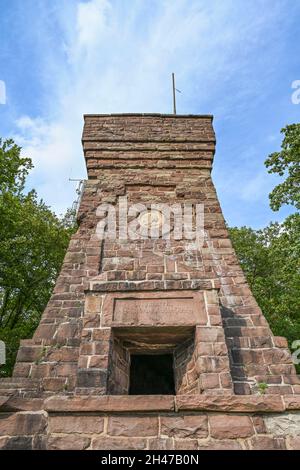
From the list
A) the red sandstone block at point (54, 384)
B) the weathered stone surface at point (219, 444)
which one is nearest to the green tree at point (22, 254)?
the red sandstone block at point (54, 384)

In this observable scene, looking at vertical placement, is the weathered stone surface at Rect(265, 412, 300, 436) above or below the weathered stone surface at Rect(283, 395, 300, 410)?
below

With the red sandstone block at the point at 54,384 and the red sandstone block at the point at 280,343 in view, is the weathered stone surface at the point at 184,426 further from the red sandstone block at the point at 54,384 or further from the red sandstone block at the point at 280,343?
the red sandstone block at the point at 280,343

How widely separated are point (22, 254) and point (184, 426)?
1040cm

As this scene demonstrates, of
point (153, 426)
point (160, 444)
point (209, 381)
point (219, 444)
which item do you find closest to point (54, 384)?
point (153, 426)

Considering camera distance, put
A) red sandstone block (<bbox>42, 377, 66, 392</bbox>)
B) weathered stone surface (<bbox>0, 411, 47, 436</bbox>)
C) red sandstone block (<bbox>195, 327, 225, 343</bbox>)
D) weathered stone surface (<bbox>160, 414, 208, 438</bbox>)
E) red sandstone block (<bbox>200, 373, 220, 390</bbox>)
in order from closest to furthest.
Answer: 1. weathered stone surface (<bbox>160, 414, 208, 438</bbox>)
2. weathered stone surface (<bbox>0, 411, 47, 436</bbox>)
3. red sandstone block (<bbox>200, 373, 220, 390</bbox>)
4. red sandstone block (<bbox>42, 377, 66, 392</bbox>)
5. red sandstone block (<bbox>195, 327, 225, 343</bbox>)

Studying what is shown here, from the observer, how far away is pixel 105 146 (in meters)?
7.75

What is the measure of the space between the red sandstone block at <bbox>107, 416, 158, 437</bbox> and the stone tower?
10mm

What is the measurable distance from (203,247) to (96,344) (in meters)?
2.71

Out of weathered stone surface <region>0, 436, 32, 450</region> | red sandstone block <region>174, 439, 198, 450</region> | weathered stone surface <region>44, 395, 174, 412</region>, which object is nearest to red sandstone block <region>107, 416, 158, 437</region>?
weathered stone surface <region>44, 395, 174, 412</region>

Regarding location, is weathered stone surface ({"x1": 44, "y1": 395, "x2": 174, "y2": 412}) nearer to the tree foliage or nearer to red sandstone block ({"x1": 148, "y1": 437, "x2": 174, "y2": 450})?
red sandstone block ({"x1": 148, "y1": 437, "x2": 174, "y2": 450})

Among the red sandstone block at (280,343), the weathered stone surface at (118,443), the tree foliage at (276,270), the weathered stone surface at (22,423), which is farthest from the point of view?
the tree foliage at (276,270)

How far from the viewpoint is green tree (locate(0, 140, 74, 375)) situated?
435 inches

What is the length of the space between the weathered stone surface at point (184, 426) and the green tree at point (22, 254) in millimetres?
8380

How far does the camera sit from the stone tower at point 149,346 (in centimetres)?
373
